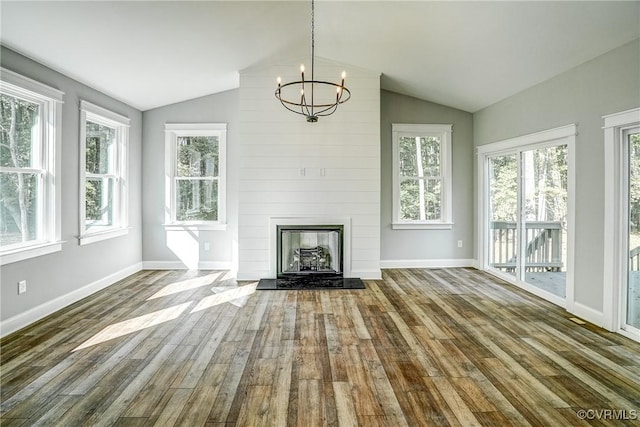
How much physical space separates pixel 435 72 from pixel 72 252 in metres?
5.20

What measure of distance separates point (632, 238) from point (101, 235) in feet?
19.8

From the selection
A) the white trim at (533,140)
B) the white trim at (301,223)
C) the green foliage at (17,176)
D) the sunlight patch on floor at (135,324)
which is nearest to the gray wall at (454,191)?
the white trim at (533,140)

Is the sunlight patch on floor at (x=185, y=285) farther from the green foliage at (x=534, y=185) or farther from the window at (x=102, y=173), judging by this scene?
the green foliage at (x=534, y=185)

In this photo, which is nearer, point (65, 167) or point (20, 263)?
point (20, 263)

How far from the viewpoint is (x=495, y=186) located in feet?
19.2

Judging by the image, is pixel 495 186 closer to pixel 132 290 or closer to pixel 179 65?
pixel 179 65

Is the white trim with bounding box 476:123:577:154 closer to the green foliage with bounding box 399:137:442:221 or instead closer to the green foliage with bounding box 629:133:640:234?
the green foliage with bounding box 629:133:640:234

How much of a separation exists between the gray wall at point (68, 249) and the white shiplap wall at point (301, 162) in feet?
5.97

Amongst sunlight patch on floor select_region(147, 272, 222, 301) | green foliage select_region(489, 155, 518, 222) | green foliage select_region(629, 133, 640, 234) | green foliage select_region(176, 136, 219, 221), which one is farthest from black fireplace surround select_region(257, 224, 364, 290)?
green foliage select_region(629, 133, 640, 234)

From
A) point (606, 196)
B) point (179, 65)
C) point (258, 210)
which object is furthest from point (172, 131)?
point (606, 196)

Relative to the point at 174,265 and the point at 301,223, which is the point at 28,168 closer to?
the point at 174,265

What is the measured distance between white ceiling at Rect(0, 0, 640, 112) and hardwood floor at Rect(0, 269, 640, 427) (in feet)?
8.96

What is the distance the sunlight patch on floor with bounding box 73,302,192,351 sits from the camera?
330cm

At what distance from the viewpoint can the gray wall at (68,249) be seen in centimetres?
344
